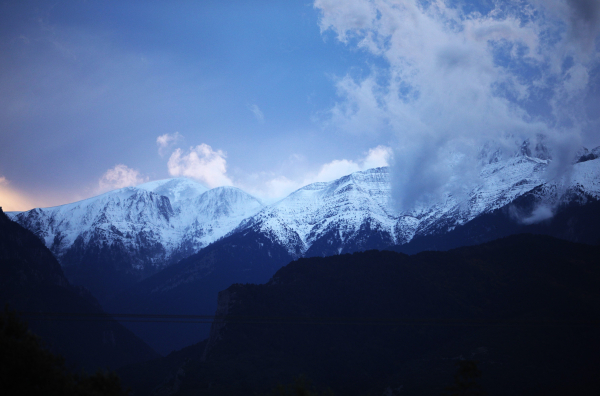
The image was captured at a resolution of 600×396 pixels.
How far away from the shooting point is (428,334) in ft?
521

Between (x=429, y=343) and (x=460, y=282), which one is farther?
(x=460, y=282)

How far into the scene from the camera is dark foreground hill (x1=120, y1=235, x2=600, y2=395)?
374 ft

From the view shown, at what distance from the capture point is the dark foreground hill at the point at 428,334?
114m

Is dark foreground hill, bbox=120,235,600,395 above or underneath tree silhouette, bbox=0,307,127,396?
underneath

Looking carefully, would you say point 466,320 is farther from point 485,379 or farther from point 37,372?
point 37,372

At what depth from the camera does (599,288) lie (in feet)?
482

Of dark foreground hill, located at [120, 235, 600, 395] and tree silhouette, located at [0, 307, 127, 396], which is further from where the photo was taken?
dark foreground hill, located at [120, 235, 600, 395]

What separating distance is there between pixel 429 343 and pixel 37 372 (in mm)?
129353

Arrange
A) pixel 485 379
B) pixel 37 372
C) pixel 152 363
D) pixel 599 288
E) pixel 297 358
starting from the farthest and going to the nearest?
pixel 152 363 → pixel 297 358 → pixel 599 288 → pixel 485 379 → pixel 37 372

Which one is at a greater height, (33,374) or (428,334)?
(33,374)

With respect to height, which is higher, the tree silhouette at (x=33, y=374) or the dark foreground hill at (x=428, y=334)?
the tree silhouette at (x=33, y=374)

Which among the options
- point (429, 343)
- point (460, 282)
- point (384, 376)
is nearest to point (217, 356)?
point (384, 376)

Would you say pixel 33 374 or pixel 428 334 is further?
pixel 428 334

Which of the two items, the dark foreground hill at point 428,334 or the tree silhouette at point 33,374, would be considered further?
the dark foreground hill at point 428,334
